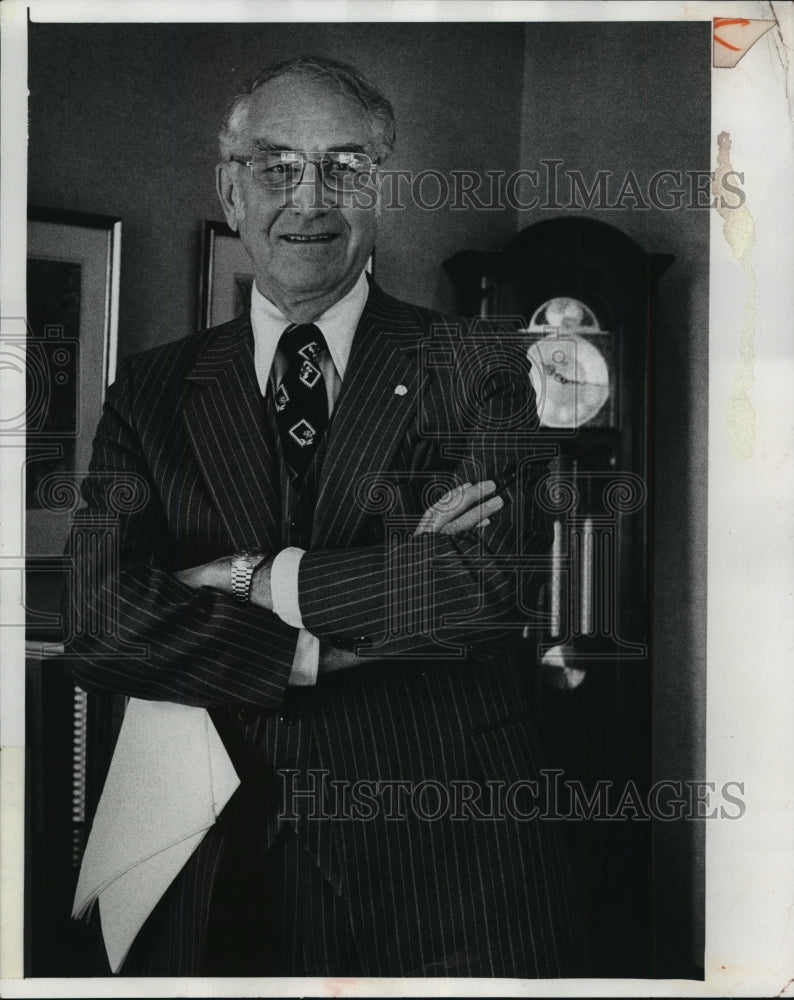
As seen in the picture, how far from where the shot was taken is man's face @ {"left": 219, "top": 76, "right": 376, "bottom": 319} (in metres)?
1.66

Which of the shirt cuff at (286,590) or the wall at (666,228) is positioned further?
the wall at (666,228)

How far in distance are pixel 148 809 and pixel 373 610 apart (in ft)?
1.83

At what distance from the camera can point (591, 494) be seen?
1688 millimetres

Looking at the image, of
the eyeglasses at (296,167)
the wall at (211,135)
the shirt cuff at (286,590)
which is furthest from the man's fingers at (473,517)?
the eyeglasses at (296,167)

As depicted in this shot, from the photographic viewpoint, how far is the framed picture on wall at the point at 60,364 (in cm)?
170

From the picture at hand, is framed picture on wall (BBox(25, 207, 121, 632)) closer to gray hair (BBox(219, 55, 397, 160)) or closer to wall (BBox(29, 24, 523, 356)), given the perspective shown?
wall (BBox(29, 24, 523, 356))

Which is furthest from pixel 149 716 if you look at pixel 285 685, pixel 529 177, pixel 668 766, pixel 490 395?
pixel 529 177

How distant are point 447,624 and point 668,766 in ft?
1.68

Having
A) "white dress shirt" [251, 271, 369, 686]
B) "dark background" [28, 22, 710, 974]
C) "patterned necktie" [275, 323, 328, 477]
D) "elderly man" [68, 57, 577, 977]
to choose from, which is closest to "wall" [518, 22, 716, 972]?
"dark background" [28, 22, 710, 974]

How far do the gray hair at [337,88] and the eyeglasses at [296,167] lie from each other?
0.14 feet

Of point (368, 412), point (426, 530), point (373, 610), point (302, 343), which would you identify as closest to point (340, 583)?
point (373, 610)

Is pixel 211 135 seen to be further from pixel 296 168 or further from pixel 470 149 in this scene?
pixel 470 149

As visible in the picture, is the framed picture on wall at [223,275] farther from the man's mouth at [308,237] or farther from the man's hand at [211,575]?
the man's hand at [211,575]

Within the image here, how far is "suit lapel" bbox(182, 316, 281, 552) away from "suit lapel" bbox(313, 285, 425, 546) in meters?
0.10
